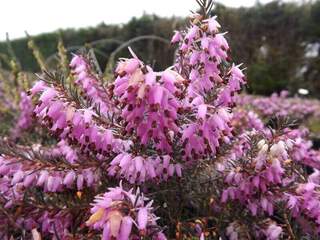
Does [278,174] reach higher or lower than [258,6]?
higher

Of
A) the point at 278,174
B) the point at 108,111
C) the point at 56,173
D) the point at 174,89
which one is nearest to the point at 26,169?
the point at 56,173

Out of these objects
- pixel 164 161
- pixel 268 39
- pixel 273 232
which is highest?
pixel 164 161

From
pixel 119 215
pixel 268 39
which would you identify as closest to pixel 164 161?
pixel 119 215

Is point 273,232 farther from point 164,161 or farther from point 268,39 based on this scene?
point 268,39

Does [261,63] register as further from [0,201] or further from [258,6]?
[0,201]

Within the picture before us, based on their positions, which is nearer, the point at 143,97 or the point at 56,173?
the point at 143,97

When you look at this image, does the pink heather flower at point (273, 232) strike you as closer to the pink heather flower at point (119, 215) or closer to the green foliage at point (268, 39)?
the pink heather flower at point (119, 215)

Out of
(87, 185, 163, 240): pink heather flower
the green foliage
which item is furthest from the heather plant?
the green foliage

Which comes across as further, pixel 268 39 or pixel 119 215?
pixel 268 39

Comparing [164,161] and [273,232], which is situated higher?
[164,161]
